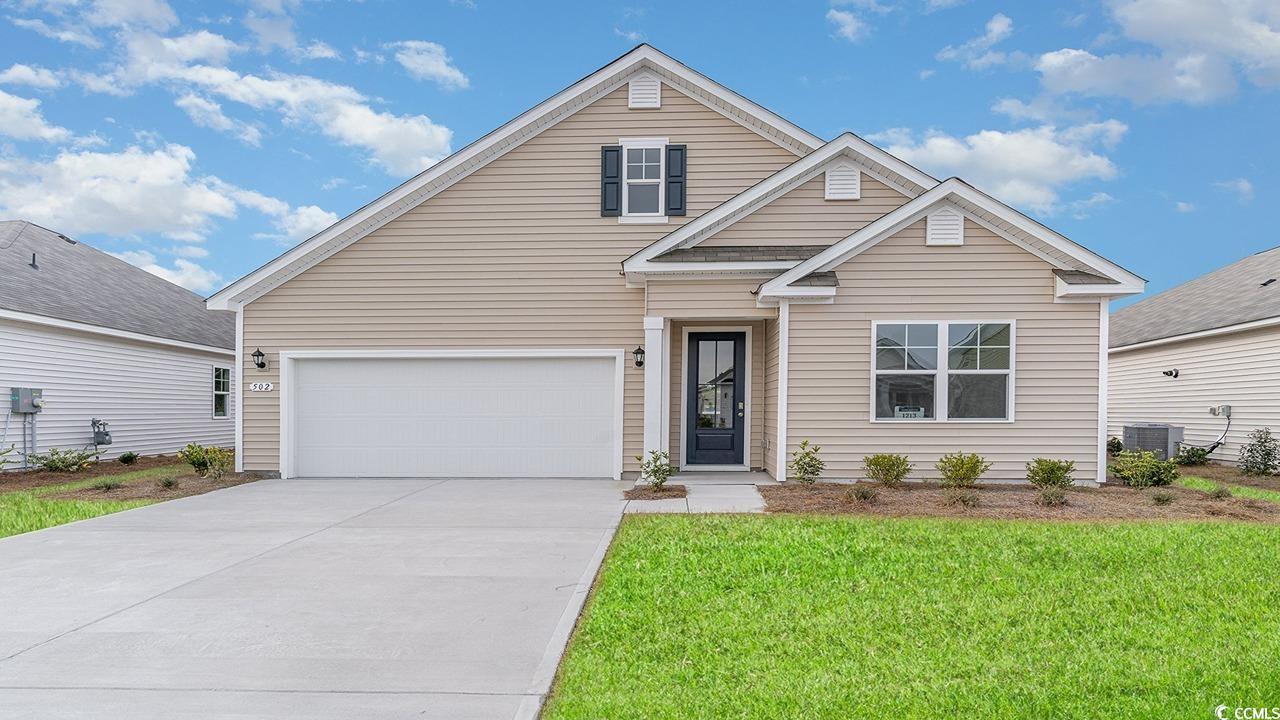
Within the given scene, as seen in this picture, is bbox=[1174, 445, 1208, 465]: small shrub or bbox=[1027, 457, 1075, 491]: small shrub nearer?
bbox=[1027, 457, 1075, 491]: small shrub

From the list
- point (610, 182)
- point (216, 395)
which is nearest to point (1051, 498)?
point (610, 182)

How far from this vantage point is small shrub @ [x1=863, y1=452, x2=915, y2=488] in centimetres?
1072

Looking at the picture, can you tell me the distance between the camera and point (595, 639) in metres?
4.52

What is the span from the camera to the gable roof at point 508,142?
42.9 ft

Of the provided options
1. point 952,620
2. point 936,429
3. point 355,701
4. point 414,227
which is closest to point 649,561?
point 952,620

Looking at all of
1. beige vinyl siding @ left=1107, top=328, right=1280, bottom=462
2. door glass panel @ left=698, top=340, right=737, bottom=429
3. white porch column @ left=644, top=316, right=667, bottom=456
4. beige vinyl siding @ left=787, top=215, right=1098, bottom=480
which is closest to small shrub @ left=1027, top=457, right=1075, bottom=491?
beige vinyl siding @ left=787, top=215, right=1098, bottom=480

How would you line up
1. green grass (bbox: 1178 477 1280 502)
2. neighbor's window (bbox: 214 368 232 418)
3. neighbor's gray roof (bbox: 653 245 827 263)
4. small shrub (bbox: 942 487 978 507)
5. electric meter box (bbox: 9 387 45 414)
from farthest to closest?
neighbor's window (bbox: 214 368 232 418), electric meter box (bbox: 9 387 45 414), neighbor's gray roof (bbox: 653 245 827 263), green grass (bbox: 1178 477 1280 502), small shrub (bbox: 942 487 978 507)

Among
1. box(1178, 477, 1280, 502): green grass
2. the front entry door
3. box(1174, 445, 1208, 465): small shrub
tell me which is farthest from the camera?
box(1174, 445, 1208, 465): small shrub

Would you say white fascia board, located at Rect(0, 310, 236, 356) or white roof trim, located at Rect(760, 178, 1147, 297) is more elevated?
white roof trim, located at Rect(760, 178, 1147, 297)

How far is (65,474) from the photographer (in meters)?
14.5

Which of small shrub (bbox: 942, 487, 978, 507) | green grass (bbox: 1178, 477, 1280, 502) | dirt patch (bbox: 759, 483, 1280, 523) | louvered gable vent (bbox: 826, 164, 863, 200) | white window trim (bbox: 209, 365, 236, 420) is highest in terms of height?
louvered gable vent (bbox: 826, 164, 863, 200)

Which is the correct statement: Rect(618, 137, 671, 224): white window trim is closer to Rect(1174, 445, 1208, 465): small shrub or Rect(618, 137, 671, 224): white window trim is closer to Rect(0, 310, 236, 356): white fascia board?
Rect(0, 310, 236, 356): white fascia board

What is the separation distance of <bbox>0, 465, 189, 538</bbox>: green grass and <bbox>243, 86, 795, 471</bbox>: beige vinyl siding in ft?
9.68

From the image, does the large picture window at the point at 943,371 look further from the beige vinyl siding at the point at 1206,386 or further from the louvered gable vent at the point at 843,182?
the beige vinyl siding at the point at 1206,386
